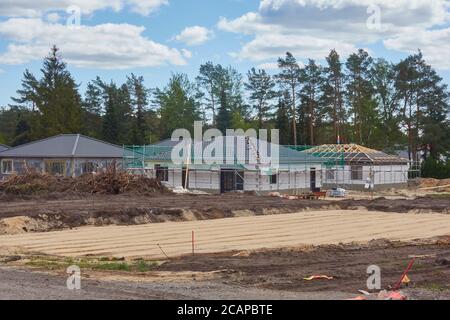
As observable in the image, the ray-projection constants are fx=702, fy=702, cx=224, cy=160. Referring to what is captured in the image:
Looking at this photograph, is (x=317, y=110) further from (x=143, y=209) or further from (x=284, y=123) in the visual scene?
(x=143, y=209)

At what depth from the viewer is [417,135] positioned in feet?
232

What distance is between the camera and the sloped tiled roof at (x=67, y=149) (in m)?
55.8

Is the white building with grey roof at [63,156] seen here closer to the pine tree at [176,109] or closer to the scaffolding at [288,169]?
the scaffolding at [288,169]

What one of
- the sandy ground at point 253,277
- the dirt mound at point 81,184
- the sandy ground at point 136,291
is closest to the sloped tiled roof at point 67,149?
the dirt mound at point 81,184

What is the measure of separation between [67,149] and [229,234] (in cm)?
3507

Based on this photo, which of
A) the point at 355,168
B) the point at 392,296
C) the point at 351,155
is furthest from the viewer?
the point at 351,155

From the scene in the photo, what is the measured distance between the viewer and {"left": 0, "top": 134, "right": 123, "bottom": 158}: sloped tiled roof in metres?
55.8

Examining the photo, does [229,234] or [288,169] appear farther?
[288,169]

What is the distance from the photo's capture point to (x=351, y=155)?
57062 millimetres

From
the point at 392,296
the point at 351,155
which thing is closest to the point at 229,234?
the point at 392,296

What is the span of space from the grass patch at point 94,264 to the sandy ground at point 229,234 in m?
1.49
